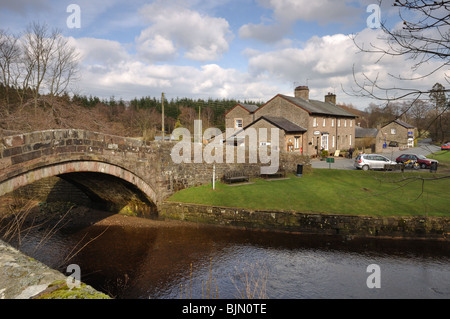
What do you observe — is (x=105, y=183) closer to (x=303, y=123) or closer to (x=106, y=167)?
(x=106, y=167)

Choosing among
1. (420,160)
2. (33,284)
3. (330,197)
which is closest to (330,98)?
(420,160)

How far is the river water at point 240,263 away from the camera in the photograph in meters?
8.49

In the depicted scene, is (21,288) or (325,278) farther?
(325,278)

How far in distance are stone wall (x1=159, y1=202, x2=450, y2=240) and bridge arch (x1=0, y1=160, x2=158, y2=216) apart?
112 inches

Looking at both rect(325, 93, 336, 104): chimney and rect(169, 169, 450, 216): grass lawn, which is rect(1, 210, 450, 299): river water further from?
rect(325, 93, 336, 104): chimney

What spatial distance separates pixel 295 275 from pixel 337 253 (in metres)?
2.64

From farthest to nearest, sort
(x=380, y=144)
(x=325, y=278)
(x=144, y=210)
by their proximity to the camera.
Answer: (x=380, y=144), (x=144, y=210), (x=325, y=278)

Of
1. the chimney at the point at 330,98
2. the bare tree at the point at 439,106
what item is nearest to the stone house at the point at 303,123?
the chimney at the point at 330,98

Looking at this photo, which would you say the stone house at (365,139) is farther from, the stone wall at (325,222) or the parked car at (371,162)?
the stone wall at (325,222)

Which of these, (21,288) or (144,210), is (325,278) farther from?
(144,210)

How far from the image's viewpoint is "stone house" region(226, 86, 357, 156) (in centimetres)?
3114

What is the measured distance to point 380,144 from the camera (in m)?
43.8

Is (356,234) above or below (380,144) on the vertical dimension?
below
